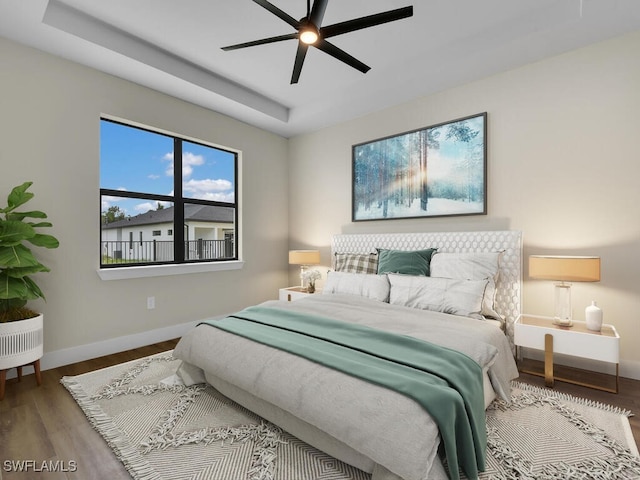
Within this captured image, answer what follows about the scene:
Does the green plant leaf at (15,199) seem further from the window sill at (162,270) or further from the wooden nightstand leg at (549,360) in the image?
the wooden nightstand leg at (549,360)

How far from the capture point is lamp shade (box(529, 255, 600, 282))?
231cm

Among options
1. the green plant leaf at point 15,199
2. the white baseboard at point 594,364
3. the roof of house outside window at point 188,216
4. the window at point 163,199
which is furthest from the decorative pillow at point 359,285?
the green plant leaf at point 15,199

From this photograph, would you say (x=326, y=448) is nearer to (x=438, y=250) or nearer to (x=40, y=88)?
(x=438, y=250)

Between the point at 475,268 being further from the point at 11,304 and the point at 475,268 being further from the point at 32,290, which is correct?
the point at 11,304

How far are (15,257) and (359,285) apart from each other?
2735 mm

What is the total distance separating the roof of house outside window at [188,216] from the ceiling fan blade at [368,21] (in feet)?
8.61

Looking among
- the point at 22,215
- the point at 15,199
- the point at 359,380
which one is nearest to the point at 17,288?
the point at 22,215

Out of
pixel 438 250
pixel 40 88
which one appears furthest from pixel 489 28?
pixel 40 88

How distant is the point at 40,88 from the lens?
2738 millimetres

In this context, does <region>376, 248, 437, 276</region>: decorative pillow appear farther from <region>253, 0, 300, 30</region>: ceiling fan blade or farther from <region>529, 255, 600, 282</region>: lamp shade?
<region>253, 0, 300, 30</region>: ceiling fan blade

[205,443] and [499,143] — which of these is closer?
[205,443]

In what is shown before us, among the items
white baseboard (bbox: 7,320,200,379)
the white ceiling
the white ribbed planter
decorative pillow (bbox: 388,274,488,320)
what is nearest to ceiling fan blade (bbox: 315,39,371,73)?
the white ceiling

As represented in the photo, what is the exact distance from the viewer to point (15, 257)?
2.24 m

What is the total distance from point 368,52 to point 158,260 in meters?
3.13
